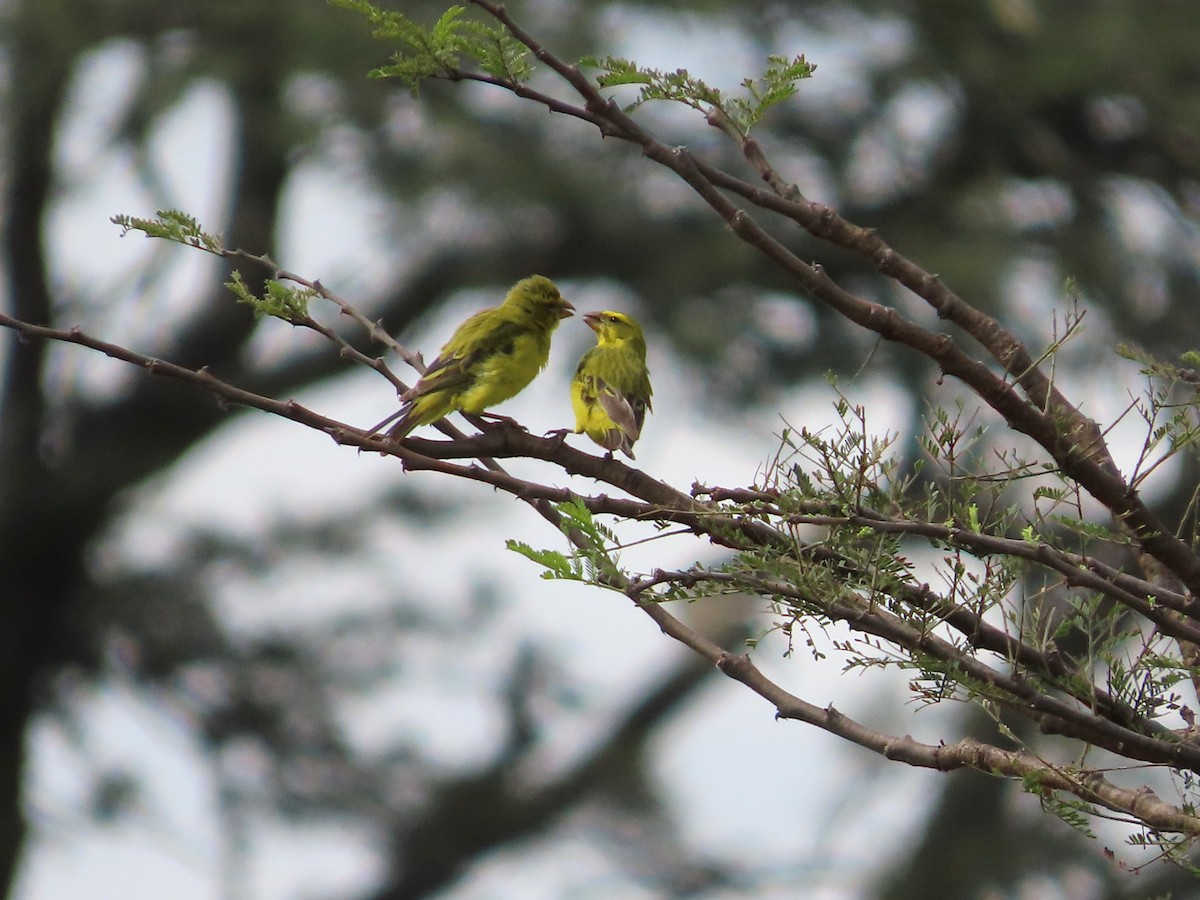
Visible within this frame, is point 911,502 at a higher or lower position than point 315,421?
lower

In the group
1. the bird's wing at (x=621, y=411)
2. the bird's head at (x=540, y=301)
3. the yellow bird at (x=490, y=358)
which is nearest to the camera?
the yellow bird at (x=490, y=358)

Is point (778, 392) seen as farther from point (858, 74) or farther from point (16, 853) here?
point (16, 853)

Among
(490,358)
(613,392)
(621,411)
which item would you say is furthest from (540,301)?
(490,358)

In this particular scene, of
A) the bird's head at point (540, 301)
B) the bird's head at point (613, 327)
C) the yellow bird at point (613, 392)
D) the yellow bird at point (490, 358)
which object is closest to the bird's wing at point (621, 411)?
the yellow bird at point (613, 392)

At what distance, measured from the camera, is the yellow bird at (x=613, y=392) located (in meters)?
4.55

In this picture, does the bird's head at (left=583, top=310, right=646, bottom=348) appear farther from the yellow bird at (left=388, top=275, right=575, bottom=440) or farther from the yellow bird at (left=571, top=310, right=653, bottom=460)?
the yellow bird at (left=388, top=275, right=575, bottom=440)

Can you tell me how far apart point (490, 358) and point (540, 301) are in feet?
3.09

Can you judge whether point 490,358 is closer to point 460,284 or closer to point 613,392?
point 613,392

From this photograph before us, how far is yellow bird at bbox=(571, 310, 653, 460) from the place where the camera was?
179 inches

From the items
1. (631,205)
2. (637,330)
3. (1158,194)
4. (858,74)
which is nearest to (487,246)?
(631,205)

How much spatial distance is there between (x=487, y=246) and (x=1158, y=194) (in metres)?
5.12

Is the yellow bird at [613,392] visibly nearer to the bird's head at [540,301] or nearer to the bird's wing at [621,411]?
the bird's wing at [621,411]

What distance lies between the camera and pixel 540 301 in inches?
207

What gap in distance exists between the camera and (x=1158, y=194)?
11.8 m
